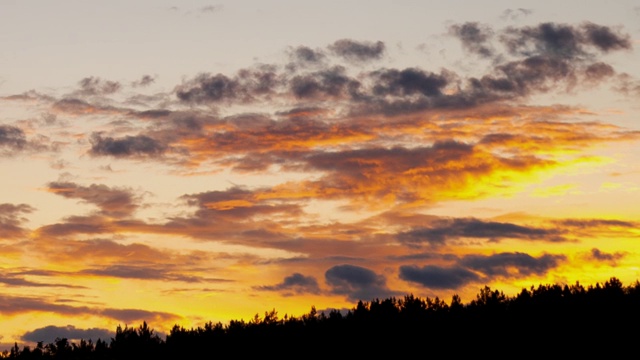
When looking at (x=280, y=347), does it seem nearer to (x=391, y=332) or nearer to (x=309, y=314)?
(x=309, y=314)

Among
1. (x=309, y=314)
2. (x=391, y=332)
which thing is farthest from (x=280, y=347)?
(x=391, y=332)

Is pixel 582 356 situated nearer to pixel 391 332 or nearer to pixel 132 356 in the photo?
pixel 391 332

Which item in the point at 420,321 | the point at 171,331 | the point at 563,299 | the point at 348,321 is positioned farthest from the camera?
the point at 171,331

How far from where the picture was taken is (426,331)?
117 metres

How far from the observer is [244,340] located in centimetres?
13375

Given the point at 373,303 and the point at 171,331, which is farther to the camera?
the point at 171,331

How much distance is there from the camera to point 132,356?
481 feet

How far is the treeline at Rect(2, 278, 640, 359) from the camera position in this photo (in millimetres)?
101812

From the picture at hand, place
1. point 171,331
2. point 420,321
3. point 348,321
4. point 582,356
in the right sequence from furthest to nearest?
point 171,331
point 348,321
point 420,321
point 582,356

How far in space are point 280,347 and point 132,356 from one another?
90.4 ft

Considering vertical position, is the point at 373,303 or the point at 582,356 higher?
the point at 373,303

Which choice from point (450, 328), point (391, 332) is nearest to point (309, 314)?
point (391, 332)

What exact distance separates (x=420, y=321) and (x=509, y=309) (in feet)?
37.9

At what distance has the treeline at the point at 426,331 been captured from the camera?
102 m
